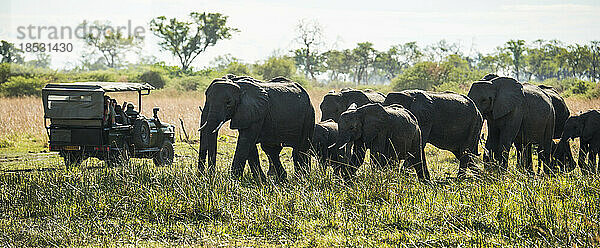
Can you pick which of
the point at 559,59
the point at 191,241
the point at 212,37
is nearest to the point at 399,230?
the point at 191,241

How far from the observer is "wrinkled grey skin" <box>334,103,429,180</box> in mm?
9797

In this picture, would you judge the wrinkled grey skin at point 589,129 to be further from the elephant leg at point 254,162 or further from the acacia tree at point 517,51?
the acacia tree at point 517,51

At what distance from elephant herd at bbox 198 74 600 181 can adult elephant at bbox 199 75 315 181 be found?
0.01 metres

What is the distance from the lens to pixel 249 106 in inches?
416

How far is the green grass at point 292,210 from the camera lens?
23.7 feet

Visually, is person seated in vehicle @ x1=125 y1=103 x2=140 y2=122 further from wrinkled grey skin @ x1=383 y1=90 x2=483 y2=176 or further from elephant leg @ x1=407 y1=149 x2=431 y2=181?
elephant leg @ x1=407 y1=149 x2=431 y2=181

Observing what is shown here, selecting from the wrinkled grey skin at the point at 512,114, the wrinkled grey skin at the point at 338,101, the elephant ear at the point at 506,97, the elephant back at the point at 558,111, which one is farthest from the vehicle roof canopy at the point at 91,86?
the elephant back at the point at 558,111

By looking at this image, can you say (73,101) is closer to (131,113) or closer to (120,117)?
(120,117)

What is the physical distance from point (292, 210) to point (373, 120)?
2.15 metres

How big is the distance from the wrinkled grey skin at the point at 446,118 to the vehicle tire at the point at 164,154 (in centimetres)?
518

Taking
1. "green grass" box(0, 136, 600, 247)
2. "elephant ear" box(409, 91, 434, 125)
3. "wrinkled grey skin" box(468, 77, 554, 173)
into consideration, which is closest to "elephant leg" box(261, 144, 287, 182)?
"green grass" box(0, 136, 600, 247)

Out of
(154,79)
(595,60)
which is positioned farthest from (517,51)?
(154,79)

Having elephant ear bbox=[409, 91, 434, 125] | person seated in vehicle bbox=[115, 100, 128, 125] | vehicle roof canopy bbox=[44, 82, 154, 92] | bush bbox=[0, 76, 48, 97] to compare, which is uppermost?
elephant ear bbox=[409, 91, 434, 125]

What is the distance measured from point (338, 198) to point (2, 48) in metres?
52.3
